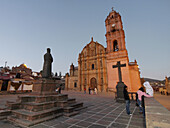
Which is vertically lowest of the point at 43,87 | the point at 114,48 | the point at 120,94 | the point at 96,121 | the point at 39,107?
the point at 96,121

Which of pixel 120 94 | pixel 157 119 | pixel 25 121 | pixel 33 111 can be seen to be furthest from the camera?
pixel 120 94

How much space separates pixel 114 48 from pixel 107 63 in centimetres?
598

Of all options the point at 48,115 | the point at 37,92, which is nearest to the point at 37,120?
the point at 48,115

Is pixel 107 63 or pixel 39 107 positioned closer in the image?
pixel 39 107

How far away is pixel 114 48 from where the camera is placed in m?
27.6

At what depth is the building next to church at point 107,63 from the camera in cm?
2347

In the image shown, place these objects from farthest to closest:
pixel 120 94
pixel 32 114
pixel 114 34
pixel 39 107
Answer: pixel 114 34 < pixel 120 94 < pixel 39 107 < pixel 32 114

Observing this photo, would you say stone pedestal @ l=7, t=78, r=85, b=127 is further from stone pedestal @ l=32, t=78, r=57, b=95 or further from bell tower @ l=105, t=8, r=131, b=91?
bell tower @ l=105, t=8, r=131, b=91

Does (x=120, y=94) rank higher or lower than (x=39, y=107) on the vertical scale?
lower

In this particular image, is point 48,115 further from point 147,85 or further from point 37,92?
point 147,85

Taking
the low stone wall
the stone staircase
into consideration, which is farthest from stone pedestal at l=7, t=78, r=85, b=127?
the low stone wall

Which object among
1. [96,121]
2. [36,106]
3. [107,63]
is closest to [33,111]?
[36,106]

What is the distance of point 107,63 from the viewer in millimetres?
25391

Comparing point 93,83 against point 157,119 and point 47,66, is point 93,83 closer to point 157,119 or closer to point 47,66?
point 47,66
